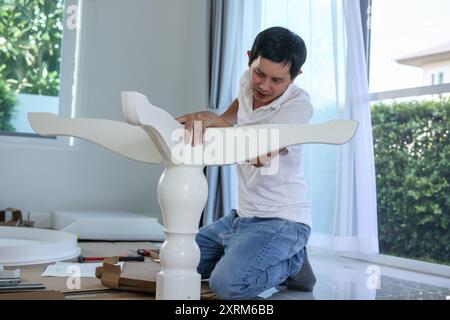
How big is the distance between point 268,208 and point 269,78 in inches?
16.5

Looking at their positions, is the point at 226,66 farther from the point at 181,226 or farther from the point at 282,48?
the point at 181,226

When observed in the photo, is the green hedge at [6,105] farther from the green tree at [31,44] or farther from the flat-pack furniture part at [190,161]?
the flat-pack furniture part at [190,161]

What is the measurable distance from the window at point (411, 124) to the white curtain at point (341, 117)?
0.54ft

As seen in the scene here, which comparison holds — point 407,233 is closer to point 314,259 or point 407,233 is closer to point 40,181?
point 314,259

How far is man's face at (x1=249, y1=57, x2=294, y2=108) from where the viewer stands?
5.46 ft

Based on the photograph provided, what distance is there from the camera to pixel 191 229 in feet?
2.70

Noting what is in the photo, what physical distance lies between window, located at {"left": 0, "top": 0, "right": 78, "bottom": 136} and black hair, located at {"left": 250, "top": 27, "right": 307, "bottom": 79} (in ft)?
8.84

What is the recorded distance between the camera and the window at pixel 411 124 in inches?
104

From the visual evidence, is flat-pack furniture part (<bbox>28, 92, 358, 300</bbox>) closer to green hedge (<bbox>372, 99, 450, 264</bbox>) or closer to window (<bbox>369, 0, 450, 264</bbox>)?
window (<bbox>369, 0, 450, 264</bbox>)

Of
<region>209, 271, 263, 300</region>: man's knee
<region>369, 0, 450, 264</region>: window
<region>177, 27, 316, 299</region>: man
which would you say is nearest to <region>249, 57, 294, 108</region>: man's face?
<region>177, 27, 316, 299</region>: man

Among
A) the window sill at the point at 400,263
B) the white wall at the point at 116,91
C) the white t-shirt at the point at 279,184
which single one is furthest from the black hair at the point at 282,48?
the white wall at the point at 116,91

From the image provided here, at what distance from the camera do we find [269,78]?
1702mm

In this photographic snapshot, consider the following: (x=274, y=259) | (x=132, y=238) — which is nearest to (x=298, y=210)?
(x=274, y=259)
